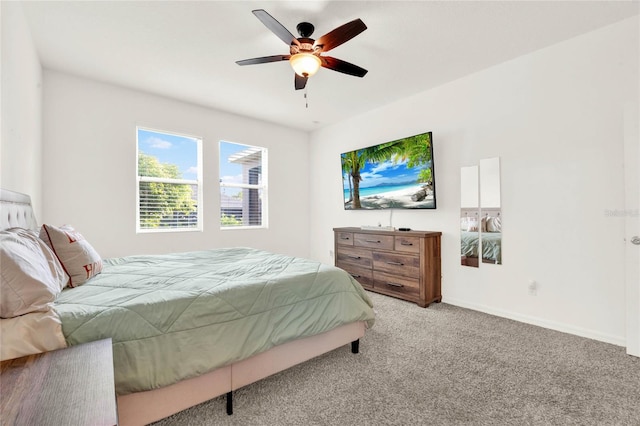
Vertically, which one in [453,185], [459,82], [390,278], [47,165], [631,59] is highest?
[459,82]

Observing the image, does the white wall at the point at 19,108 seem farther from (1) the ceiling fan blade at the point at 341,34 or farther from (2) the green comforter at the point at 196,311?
(1) the ceiling fan blade at the point at 341,34

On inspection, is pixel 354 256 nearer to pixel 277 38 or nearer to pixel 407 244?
pixel 407 244

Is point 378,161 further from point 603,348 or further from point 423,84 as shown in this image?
point 603,348

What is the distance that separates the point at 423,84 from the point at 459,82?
15.8 inches

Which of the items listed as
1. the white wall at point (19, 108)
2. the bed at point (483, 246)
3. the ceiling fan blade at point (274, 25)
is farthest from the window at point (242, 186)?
the bed at point (483, 246)

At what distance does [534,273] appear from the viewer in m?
2.81

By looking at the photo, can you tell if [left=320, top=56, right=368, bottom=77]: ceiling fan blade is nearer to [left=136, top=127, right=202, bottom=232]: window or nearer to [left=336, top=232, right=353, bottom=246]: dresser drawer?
[left=336, top=232, right=353, bottom=246]: dresser drawer

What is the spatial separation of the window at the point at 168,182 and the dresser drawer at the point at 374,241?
7.64ft

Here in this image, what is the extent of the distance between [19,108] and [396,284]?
3.92m

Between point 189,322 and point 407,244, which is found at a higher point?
point 407,244

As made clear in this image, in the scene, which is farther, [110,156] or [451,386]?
[110,156]

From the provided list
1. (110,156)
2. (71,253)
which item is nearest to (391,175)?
(71,253)

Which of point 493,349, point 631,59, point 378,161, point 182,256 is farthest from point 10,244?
point 631,59

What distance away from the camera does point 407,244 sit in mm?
3414
